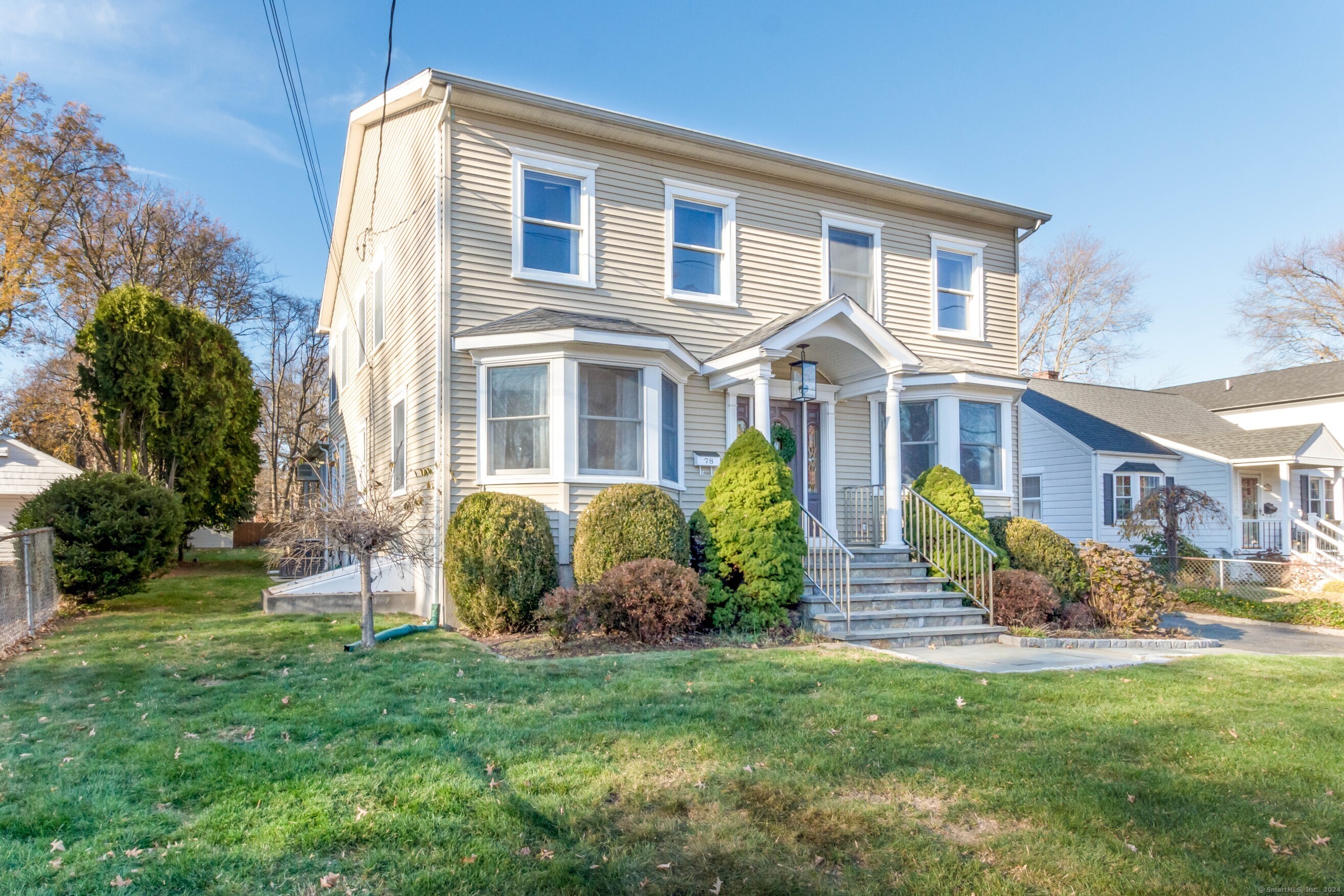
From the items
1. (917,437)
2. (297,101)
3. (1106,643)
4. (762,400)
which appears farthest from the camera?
(917,437)

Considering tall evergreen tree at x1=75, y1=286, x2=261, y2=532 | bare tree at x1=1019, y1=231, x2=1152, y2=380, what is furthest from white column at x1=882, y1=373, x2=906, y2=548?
bare tree at x1=1019, y1=231, x2=1152, y2=380

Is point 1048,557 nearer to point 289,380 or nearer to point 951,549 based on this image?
point 951,549

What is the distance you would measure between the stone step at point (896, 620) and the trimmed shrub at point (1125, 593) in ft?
5.33

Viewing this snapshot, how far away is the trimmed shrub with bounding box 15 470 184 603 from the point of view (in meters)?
10.1

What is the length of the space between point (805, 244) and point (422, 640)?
7.91 m

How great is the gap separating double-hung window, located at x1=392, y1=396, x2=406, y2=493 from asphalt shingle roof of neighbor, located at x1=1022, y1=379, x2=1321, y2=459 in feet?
52.5

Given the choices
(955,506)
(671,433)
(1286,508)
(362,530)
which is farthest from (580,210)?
(1286,508)

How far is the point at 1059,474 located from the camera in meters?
19.6

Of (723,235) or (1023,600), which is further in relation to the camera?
(723,235)

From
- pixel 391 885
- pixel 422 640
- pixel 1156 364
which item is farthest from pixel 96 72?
pixel 1156 364

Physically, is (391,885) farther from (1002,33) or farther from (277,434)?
(277,434)

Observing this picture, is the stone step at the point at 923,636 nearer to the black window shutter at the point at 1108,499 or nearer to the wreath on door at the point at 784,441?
the wreath on door at the point at 784,441

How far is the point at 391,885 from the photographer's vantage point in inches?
111

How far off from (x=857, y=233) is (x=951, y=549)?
533cm
